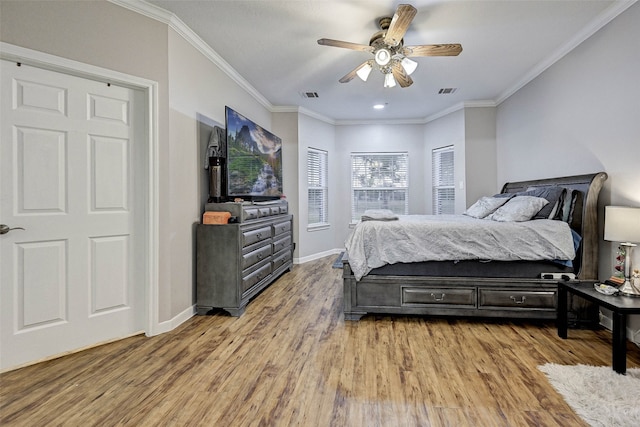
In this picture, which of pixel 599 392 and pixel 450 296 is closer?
pixel 599 392

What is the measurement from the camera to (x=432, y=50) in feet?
8.87

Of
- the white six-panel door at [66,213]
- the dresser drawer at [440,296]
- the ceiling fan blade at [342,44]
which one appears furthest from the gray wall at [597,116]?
the white six-panel door at [66,213]

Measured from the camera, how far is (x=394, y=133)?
618cm

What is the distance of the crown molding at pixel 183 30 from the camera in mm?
2461

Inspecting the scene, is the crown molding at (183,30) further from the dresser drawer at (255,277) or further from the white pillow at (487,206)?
the white pillow at (487,206)

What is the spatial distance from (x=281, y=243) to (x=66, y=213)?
2.49 metres

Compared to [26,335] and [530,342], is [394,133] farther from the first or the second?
[26,335]

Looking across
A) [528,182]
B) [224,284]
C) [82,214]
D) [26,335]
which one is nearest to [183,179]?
[82,214]

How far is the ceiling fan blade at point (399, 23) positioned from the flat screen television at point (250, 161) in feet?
5.62

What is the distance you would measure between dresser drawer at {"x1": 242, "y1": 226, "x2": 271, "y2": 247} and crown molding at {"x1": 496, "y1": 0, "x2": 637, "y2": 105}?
3.74 metres

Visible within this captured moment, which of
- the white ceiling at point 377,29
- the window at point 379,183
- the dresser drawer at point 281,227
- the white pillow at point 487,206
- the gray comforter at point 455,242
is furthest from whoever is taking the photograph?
the window at point 379,183

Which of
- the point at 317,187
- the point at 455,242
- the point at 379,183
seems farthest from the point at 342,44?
the point at 379,183

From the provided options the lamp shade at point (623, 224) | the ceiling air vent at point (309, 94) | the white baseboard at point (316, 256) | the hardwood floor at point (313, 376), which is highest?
the ceiling air vent at point (309, 94)

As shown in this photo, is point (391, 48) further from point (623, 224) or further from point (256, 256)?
point (256, 256)
